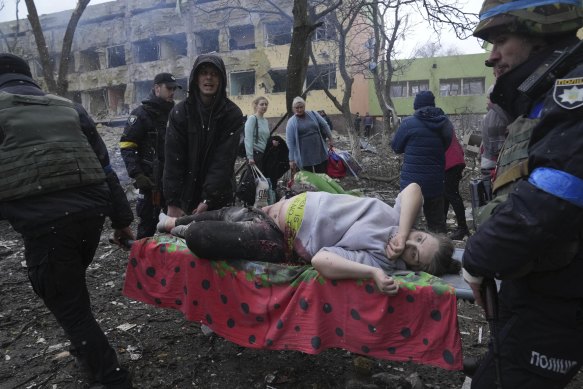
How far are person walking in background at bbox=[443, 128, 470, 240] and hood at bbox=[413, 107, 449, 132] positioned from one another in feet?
1.53

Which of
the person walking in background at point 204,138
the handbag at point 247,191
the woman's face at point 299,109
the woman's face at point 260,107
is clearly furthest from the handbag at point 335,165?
the person walking in background at point 204,138

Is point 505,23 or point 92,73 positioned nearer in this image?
point 505,23

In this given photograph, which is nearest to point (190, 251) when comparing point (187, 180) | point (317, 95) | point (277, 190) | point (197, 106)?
point (187, 180)

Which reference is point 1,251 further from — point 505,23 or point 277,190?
point 505,23

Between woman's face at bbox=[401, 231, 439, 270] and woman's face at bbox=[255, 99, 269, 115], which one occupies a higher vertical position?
woman's face at bbox=[255, 99, 269, 115]

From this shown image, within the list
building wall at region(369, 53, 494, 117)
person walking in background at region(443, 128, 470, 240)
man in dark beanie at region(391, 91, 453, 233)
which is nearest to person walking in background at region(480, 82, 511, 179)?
man in dark beanie at region(391, 91, 453, 233)

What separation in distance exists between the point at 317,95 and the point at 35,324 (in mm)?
24171

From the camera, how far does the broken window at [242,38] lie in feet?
94.8

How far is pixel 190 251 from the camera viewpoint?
252 cm

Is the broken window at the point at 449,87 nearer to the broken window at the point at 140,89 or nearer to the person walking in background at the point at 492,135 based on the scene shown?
the broken window at the point at 140,89

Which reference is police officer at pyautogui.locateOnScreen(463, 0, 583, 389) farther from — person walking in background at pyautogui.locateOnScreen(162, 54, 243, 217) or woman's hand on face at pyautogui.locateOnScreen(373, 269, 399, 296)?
person walking in background at pyautogui.locateOnScreen(162, 54, 243, 217)

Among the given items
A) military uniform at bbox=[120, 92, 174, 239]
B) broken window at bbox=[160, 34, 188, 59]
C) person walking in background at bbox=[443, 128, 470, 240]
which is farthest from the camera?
broken window at bbox=[160, 34, 188, 59]

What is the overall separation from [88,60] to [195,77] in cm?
3509

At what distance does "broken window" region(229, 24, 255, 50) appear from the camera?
28906mm
